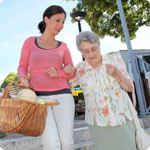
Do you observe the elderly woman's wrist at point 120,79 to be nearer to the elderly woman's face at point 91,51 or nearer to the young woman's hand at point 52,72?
the elderly woman's face at point 91,51

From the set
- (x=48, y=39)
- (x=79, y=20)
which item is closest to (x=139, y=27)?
(x=79, y=20)

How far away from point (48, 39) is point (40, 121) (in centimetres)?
79

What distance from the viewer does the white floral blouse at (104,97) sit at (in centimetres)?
176

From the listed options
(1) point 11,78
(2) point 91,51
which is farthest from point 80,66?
(1) point 11,78

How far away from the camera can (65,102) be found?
1.68 metres

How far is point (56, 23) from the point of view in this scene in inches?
73.4

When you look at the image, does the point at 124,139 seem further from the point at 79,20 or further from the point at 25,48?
the point at 79,20

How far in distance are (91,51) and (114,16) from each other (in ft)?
27.9

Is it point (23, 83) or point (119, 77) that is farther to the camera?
point (119, 77)

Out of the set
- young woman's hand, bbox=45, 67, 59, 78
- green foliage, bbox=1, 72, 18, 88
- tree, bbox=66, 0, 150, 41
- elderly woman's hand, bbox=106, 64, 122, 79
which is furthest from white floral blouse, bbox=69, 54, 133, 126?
tree, bbox=66, 0, 150, 41

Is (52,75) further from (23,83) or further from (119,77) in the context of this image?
(119,77)

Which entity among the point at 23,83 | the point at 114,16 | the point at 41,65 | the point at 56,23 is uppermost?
the point at 114,16

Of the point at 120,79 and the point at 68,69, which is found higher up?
the point at 68,69

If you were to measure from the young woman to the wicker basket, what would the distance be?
117 millimetres
